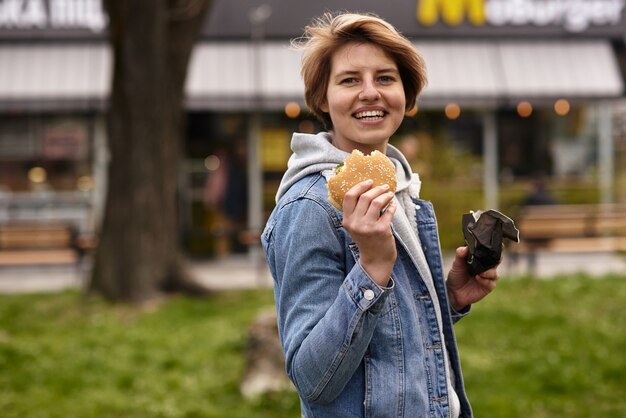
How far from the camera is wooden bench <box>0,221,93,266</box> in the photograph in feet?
38.8

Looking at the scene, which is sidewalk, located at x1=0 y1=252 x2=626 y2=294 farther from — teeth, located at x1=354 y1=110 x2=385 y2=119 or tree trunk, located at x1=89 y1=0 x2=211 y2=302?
teeth, located at x1=354 y1=110 x2=385 y2=119

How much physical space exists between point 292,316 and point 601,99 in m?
13.8

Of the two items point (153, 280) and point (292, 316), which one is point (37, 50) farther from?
point (292, 316)

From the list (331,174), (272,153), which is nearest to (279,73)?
(272,153)

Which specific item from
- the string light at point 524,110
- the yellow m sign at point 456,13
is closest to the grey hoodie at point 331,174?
the yellow m sign at point 456,13

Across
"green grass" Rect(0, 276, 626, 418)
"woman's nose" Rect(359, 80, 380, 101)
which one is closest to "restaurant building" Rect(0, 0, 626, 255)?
"green grass" Rect(0, 276, 626, 418)

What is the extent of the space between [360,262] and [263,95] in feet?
40.9

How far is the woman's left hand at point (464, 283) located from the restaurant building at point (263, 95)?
1166 cm

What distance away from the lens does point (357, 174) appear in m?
2.15

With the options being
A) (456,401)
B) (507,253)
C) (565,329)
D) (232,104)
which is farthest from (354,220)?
(232,104)

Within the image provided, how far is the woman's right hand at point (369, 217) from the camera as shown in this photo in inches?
80.6

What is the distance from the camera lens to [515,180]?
15617 mm

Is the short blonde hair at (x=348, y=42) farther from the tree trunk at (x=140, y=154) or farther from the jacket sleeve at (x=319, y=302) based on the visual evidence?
the tree trunk at (x=140, y=154)

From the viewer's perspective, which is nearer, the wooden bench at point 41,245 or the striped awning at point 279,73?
the wooden bench at point 41,245
